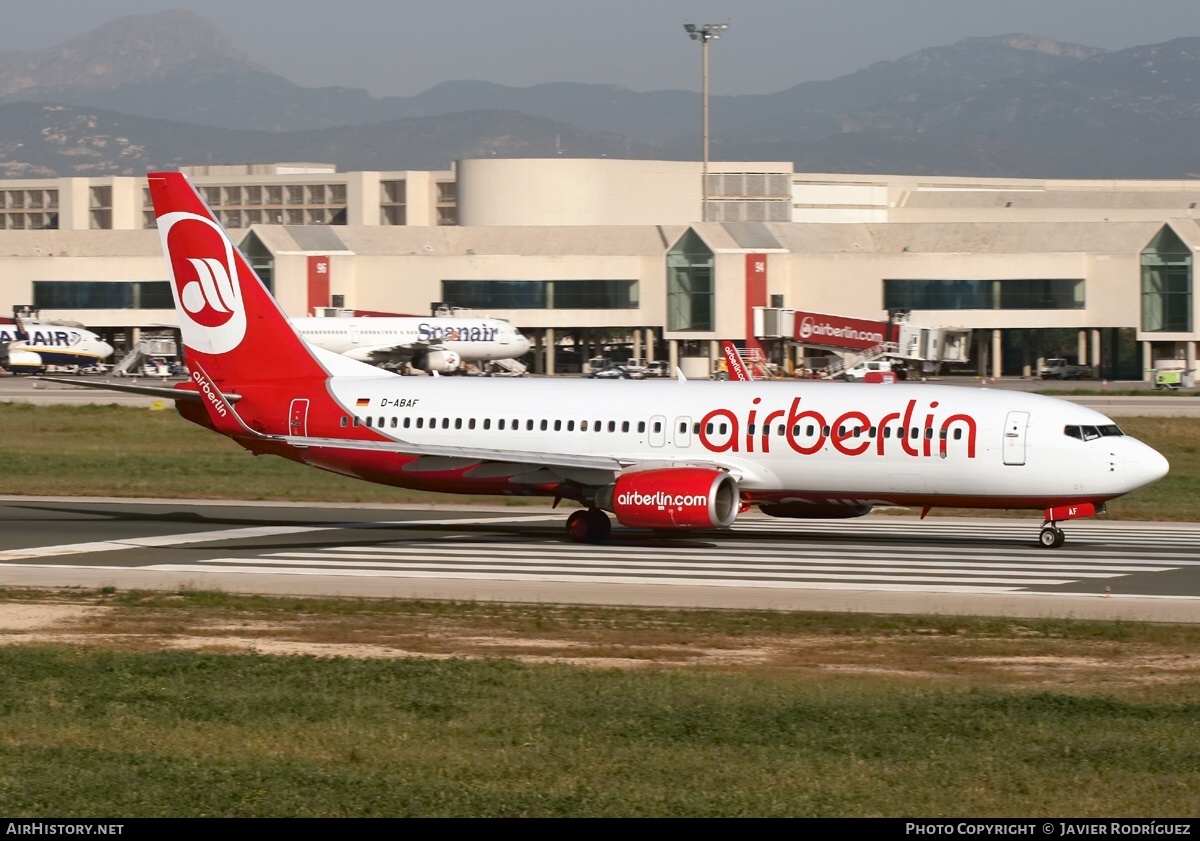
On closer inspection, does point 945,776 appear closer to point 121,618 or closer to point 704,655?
point 704,655

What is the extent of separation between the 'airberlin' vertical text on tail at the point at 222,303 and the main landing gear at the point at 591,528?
791 centimetres

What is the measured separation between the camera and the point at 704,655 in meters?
23.4

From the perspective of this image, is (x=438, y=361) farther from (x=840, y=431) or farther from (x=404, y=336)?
(x=840, y=431)

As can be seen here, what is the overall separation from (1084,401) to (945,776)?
74084 mm

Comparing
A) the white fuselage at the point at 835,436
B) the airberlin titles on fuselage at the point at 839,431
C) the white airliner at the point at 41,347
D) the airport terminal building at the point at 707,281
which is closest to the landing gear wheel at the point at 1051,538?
the white fuselage at the point at 835,436

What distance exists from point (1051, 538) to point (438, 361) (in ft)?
277

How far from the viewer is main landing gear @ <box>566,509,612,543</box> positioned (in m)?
37.7

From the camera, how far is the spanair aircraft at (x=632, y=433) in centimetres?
3534

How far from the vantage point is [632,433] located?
37906 mm

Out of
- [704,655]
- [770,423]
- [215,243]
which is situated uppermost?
[215,243]

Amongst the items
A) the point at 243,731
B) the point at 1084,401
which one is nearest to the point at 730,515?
the point at 243,731

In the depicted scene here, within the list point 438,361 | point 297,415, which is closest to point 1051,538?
point 297,415

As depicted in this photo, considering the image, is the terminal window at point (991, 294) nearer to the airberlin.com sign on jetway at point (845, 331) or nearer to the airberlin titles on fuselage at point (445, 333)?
the airberlin.com sign on jetway at point (845, 331)

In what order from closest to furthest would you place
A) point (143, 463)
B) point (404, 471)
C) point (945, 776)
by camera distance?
point (945, 776), point (404, 471), point (143, 463)
